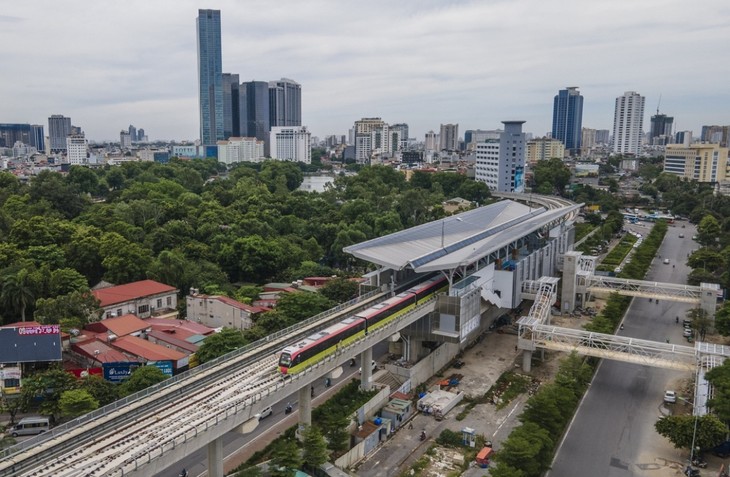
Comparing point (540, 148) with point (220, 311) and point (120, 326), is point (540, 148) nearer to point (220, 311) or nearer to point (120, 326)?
point (220, 311)

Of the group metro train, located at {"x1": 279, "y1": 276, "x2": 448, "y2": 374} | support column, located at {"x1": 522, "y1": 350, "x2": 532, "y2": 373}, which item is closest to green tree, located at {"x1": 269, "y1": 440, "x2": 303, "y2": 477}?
metro train, located at {"x1": 279, "y1": 276, "x2": 448, "y2": 374}

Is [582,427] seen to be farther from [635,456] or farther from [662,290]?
[662,290]

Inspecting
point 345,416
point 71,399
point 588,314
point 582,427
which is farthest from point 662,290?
point 71,399

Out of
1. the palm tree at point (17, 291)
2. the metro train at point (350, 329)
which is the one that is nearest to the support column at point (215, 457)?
the metro train at point (350, 329)

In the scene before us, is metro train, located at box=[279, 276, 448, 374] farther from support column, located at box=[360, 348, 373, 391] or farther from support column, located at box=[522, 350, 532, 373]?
support column, located at box=[522, 350, 532, 373]

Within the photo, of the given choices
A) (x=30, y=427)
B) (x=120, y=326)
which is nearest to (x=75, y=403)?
(x=30, y=427)
